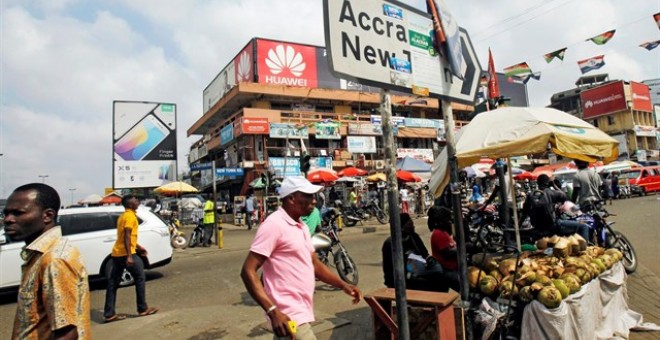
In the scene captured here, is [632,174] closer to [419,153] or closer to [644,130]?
[419,153]

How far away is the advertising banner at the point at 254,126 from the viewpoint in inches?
1159

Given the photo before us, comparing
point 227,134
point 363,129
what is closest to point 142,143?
point 227,134

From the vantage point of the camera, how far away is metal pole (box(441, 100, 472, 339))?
3.46 metres

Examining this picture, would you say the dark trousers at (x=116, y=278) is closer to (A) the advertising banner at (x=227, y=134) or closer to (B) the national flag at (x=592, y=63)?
(B) the national flag at (x=592, y=63)

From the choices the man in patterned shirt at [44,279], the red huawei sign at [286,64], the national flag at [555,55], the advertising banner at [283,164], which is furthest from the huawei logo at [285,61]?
the man in patterned shirt at [44,279]

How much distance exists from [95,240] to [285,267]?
691 cm

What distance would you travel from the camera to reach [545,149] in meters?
4.19

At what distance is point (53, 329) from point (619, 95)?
58.7 meters

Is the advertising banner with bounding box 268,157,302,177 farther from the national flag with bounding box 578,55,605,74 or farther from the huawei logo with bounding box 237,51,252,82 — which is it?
the national flag with bounding box 578,55,605,74

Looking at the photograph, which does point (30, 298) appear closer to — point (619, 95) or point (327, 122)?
point (327, 122)

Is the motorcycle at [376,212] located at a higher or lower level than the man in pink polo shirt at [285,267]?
lower

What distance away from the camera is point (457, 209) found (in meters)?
3.44

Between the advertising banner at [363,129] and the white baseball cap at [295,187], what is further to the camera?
the advertising banner at [363,129]

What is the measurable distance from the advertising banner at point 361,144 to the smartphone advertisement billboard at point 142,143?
13.5 m
